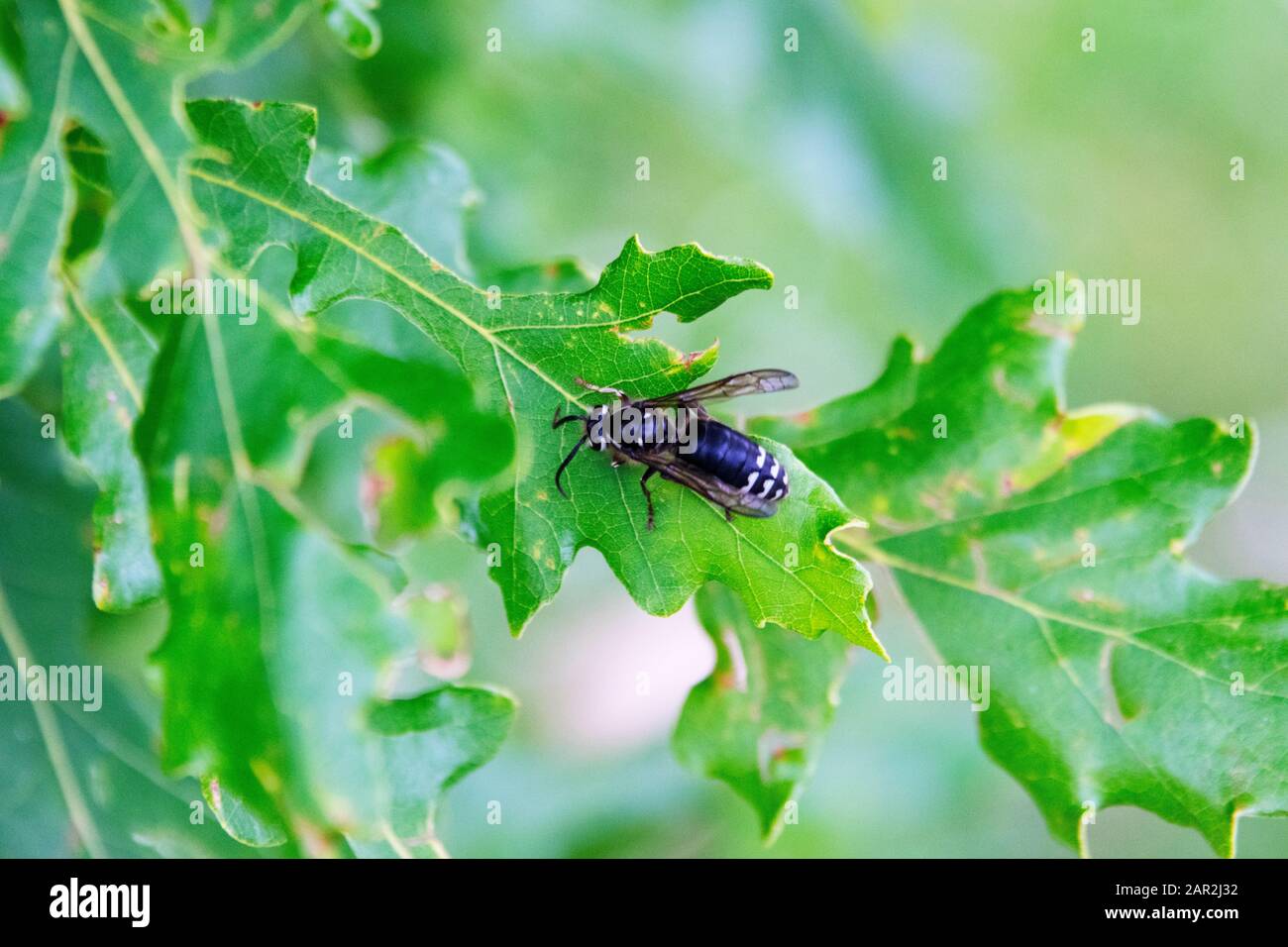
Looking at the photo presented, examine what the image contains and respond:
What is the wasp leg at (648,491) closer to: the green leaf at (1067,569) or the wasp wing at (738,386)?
the wasp wing at (738,386)

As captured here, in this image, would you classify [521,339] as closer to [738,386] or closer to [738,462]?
[738,462]

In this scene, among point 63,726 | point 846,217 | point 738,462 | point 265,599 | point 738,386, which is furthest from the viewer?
point 846,217

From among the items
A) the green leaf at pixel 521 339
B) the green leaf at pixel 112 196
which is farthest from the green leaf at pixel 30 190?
the green leaf at pixel 521 339

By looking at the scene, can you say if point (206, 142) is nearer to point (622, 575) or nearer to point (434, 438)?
point (434, 438)

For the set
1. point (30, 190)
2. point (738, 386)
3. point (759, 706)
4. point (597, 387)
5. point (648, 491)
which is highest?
point (30, 190)

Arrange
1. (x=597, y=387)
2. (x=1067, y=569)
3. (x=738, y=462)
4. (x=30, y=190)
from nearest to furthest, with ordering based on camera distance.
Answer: (x=30, y=190), (x=597, y=387), (x=738, y=462), (x=1067, y=569)

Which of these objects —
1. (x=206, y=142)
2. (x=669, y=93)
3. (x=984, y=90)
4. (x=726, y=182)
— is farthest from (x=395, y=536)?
(x=984, y=90)

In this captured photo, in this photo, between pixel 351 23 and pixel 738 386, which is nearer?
pixel 351 23

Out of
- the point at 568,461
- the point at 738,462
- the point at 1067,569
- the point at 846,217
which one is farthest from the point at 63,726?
the point at 846,217
